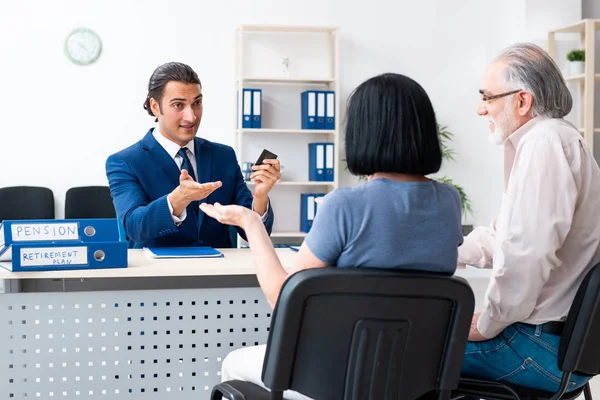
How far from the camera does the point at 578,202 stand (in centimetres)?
183

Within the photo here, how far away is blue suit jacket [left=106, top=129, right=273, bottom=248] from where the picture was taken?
9.28 ft

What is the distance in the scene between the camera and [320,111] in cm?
577

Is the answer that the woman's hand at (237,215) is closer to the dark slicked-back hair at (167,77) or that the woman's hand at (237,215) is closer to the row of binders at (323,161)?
the dark slicked-back hair at (167,77)

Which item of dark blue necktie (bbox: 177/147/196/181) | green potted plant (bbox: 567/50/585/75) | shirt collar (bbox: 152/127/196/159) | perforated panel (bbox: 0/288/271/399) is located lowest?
perforated panel (bbox: 0/288/271/399)

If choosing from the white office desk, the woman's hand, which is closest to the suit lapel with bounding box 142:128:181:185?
the white office desk

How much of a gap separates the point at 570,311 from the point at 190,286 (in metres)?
1.22

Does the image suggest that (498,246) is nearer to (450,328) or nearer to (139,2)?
(450,328)

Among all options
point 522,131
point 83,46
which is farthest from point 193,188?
point 83,46

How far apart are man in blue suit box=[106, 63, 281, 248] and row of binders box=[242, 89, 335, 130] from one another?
259 centimetres

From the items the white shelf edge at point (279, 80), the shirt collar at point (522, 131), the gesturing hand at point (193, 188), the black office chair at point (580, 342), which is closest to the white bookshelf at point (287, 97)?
the white shelf edge at point (279, 80)

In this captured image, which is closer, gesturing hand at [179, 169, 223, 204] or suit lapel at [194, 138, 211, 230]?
gesturing hand at [179, 169, 223, 204]

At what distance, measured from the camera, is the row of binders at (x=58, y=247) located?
2168 millimetres

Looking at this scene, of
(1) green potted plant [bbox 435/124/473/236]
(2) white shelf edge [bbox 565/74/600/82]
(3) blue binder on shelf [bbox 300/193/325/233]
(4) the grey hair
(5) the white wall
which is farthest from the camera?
(1) green potted plant [bbox 435/124/473/236]

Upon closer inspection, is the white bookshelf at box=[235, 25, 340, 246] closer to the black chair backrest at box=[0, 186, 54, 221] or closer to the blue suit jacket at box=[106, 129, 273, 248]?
the black chair backrest at box=[0, 186, 54, 221]
